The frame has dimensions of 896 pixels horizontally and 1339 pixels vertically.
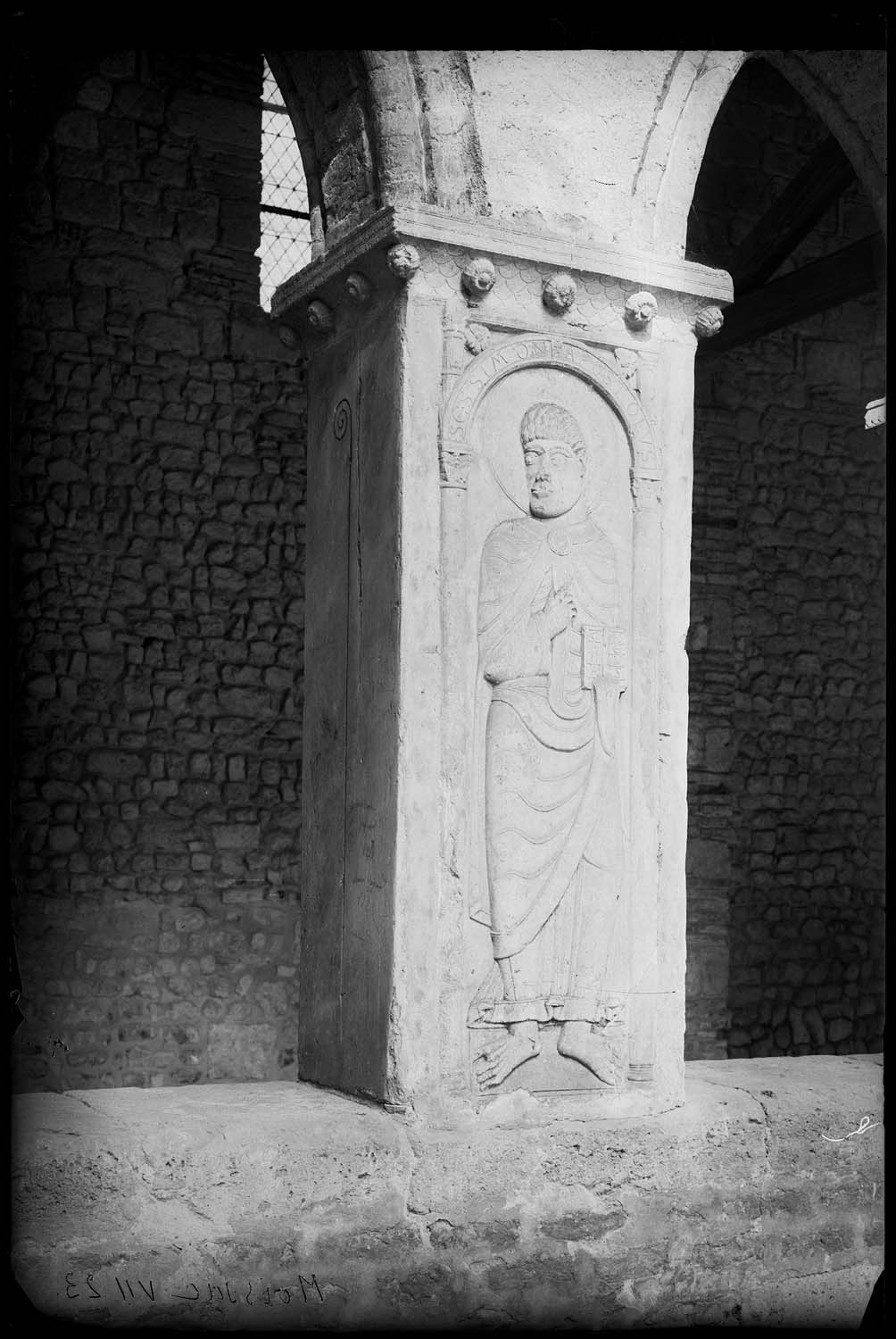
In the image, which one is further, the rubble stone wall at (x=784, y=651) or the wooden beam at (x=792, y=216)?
the rubble stone wall at (x=784, y=651)

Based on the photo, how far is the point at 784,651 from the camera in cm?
908

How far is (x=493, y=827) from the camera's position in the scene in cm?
388

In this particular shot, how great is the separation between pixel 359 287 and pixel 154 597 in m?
4.27

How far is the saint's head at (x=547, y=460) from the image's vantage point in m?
3.99

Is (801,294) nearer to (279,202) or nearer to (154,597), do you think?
(279,202)

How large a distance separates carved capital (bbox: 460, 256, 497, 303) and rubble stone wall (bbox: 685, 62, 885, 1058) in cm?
514

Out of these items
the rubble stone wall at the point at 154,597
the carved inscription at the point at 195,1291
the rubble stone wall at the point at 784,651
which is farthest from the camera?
the rubble stone wall at the point at 784,651

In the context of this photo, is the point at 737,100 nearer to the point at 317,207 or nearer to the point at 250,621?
the point at 250,621

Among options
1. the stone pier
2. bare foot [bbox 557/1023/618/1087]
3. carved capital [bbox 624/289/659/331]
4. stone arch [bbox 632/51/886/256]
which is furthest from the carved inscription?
stone arch [bbox 632/51/886/256]

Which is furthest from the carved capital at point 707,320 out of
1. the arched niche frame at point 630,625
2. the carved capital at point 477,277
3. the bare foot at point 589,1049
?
the bare foot at point 589,1049

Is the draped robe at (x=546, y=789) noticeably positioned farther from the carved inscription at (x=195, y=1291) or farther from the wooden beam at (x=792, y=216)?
the wooden beam at (x=792, y=216)

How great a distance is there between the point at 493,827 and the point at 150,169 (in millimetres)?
5359

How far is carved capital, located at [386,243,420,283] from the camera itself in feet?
12.4

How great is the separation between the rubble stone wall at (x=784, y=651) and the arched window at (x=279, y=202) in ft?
7.50
